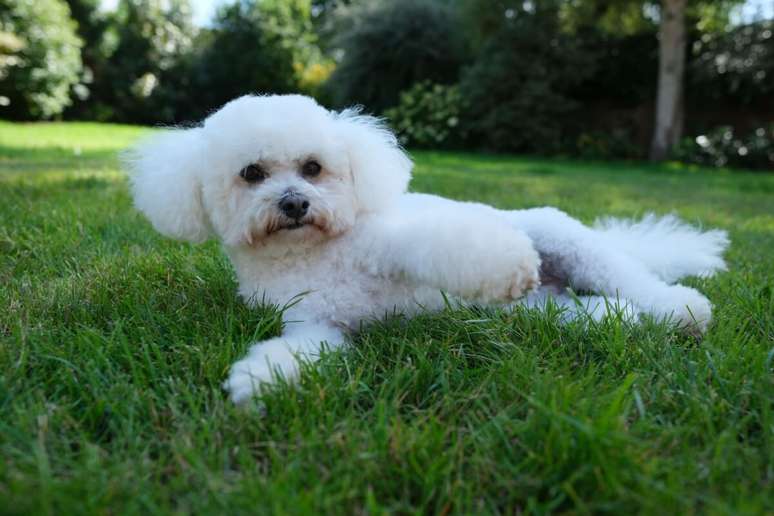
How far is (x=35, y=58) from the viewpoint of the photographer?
1723 cm

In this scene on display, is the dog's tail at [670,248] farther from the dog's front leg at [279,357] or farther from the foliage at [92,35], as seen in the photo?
the foliage at [92,35]

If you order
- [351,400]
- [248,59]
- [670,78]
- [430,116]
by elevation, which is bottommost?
[351,400]

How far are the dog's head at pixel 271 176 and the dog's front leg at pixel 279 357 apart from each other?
1.14ft

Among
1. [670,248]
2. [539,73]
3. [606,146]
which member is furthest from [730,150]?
[670,248]

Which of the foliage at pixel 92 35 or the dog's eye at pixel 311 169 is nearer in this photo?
the dog's eye at pixel 311 169

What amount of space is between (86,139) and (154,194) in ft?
38.2

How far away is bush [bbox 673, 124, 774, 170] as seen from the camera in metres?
12.8

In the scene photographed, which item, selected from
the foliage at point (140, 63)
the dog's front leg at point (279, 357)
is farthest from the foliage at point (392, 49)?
the dog's front leg at point (279, 357)

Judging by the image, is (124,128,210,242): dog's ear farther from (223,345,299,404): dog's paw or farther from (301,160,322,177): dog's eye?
(223,345,299,404): dog's paw

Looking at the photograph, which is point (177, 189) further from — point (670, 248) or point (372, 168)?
point (670, 248)

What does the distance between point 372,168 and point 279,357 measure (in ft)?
2.74

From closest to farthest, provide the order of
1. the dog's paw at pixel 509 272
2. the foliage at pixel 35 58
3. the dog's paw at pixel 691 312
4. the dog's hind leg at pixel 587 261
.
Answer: the dog's paw at pixel 509 272 < the dog's paw at pixel 691 312 < the dog's hind leg at pixel 587 261 < the foliage at pixel 35 58

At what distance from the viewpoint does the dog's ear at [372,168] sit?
216cm

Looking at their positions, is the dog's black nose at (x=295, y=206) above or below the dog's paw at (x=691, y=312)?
above
